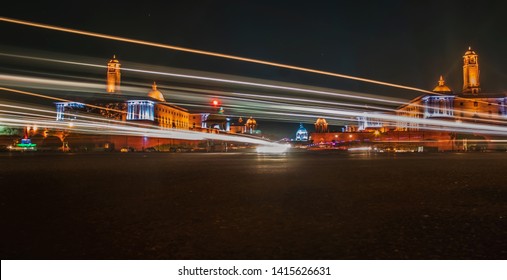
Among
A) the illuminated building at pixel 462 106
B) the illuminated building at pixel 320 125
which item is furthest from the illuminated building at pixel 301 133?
the illuminated building at pixel 462 106

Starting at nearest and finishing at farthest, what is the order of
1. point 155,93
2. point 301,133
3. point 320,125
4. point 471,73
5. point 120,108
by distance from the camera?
point 120,108, point 471,73, point 155,93, point 320,125, point 301,133

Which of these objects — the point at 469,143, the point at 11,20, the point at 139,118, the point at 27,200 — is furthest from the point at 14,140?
the point at 469,143

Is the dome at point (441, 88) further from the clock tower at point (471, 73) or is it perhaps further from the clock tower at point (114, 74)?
the clock tower at point (114, 74)

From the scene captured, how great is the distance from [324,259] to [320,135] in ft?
376

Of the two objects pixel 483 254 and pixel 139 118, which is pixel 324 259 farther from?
pixel 139 118

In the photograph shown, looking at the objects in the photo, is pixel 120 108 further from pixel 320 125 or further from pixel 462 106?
pixel 462 106

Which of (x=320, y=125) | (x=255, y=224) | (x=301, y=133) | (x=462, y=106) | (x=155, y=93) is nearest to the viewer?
(x=255, y=224)

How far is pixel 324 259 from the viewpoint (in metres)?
3.64

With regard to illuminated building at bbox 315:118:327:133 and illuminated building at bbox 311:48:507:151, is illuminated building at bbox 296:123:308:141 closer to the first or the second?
illuminated building at bbox 315:118:327:133

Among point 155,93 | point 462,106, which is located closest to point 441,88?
point 462,106

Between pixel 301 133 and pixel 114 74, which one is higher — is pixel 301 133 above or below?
below

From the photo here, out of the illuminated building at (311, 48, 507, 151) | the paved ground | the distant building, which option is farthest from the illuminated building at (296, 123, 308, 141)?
the paved ground

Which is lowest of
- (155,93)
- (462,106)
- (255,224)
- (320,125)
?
(255,224)

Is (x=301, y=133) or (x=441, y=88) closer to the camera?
(x=441, y=88)
